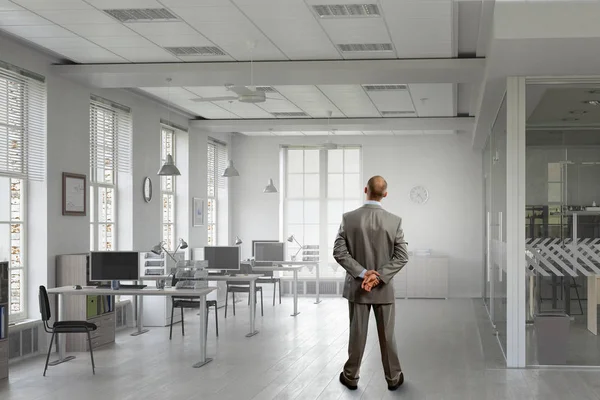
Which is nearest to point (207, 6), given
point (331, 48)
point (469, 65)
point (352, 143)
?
point (331, 48)

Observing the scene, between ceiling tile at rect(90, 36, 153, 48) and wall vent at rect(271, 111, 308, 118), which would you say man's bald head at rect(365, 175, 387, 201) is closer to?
ceiling tile at rect(90, 36, 153, 48)

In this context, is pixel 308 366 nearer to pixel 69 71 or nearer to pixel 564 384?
pixel 564 384

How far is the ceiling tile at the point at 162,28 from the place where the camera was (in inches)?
267

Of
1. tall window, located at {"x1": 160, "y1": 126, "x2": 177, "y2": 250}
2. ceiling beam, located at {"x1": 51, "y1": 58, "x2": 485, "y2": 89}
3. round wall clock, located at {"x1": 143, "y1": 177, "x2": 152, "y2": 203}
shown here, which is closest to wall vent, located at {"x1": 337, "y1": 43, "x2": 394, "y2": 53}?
ceiling beam, located at {"x1": 51, "y1": 58, "x2": 485, "y2": 89}

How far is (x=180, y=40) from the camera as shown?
24.2 feet

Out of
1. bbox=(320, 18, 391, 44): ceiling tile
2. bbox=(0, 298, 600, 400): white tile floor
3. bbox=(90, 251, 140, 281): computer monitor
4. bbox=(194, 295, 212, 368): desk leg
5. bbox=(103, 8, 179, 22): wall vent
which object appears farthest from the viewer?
bbox=(90, 251, 140, 281): computer monitor

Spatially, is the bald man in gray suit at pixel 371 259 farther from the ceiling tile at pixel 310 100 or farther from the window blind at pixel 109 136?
the window blind at pixel 109 136

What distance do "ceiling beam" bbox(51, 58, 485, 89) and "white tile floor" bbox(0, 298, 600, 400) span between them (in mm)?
2937

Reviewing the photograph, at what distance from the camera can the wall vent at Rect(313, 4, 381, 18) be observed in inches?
247

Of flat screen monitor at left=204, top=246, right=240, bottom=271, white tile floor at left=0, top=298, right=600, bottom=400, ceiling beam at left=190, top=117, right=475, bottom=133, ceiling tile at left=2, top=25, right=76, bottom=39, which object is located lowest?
white tile floor at left=0, top=298, right=600, bottom=400

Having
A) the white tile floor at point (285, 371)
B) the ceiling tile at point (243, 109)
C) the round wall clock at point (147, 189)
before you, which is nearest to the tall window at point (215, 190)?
the ceiling tile at point (243, 109)

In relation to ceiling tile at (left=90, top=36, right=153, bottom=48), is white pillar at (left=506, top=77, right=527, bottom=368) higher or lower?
lower

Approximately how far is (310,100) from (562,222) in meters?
4.89

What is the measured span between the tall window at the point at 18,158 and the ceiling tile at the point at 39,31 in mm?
517
